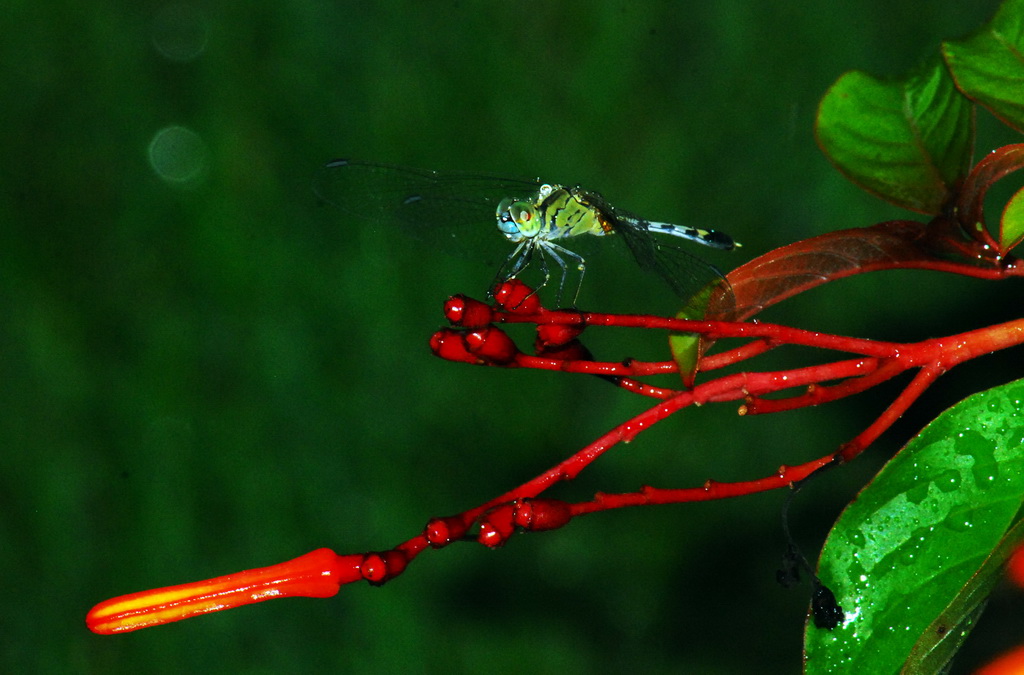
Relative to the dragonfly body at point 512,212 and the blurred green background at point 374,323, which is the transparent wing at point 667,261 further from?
the blurred green background at point 374,323

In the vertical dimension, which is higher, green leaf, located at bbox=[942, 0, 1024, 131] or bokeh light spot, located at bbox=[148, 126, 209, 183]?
bokeh light spot, located at bbox=[148, 126, 209, 183]

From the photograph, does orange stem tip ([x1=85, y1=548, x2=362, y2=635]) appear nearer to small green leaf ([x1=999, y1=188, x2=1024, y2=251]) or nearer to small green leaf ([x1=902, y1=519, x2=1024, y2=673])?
small green leaf ([x1=902, y1=519, x2=1024, y2=673])

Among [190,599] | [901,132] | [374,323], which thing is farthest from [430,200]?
[190,599]

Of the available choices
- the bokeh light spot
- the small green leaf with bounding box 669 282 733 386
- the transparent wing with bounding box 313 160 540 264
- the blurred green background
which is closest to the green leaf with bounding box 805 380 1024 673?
the small green leaf with bounding box 669 282 733 386

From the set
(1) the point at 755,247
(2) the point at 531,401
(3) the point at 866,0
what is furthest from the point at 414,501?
(3) the point at 866,0

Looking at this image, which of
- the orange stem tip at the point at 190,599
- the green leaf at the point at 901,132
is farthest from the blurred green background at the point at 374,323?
the orange stem tip at the point at 190,599

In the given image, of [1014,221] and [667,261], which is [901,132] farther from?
[667,261]

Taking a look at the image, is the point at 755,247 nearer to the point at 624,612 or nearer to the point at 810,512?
the point at 810,512
